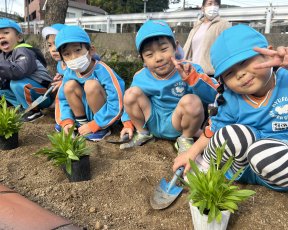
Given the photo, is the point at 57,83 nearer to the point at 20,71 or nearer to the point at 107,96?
the point at 20,71

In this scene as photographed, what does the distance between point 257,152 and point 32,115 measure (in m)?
2.59

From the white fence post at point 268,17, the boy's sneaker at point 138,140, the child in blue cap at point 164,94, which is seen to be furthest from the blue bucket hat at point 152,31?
the white fence post at point 268,17

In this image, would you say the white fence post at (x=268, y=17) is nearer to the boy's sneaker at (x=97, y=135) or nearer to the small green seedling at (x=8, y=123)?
the boy's sneaker at (x=97, y=135)

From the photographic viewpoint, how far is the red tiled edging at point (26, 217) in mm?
1383

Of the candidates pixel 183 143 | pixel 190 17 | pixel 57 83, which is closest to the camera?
pixel 183 143

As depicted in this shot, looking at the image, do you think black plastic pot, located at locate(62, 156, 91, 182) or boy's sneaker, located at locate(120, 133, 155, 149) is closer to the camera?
black plastic pot, located at locate(62, 156, 91, 182)

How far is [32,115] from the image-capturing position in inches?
133

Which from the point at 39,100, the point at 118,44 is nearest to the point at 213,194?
the point at 39,100

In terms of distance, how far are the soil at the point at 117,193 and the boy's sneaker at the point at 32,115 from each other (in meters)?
0.97

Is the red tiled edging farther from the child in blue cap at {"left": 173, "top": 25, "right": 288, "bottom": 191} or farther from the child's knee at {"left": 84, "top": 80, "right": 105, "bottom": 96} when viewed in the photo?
the child's knee at {"left": 84, "top": 80, "right": 105, "bottom": 96}

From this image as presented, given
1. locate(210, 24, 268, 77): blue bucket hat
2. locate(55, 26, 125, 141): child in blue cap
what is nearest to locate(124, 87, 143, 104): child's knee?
locate(55, 26, 125, 141): child in blue cap

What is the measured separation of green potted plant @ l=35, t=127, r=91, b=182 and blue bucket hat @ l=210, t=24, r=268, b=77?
2.99 ft

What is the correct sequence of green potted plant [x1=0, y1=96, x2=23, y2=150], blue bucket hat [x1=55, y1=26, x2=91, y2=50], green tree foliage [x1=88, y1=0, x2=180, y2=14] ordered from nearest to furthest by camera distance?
1. green potted plant [x1=0, y1=96, x2=23, y2=150]
2. blue bucket hat [x1=55, y1=26, x2=91, y2=50]
3. green tree foliage [x1=88, y1=0, x2=180, y2=14]

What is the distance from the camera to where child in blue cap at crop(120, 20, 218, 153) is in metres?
2.12
